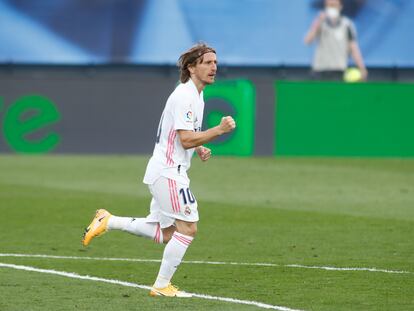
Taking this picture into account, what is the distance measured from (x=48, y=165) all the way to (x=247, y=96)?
11.9 feet

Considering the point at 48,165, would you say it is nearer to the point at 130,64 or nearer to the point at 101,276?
the point at 130,64

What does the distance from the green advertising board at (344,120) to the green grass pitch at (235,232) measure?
0.45 m

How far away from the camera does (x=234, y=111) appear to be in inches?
811

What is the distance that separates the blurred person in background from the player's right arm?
37.8 feet

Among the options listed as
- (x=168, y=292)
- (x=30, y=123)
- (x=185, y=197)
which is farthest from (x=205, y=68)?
(x=30, y=123)

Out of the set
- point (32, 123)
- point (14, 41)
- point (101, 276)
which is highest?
point (14, 41)

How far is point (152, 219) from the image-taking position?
9.36m

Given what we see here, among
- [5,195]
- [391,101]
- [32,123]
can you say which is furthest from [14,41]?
[5,195]

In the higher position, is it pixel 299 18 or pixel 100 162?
pixel 299 18

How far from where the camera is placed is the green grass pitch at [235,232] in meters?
8.96

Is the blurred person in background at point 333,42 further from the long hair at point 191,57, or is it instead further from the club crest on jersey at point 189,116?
the club crest on jersey at point 189,116

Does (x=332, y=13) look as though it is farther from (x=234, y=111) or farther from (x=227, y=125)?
(x=227, y=125)

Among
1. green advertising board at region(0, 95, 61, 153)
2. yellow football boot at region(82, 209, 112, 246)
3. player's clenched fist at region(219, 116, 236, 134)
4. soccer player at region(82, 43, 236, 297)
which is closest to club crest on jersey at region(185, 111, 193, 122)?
soccer player at region(82, 43, 236, 297)

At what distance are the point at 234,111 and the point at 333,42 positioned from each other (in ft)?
6.54
